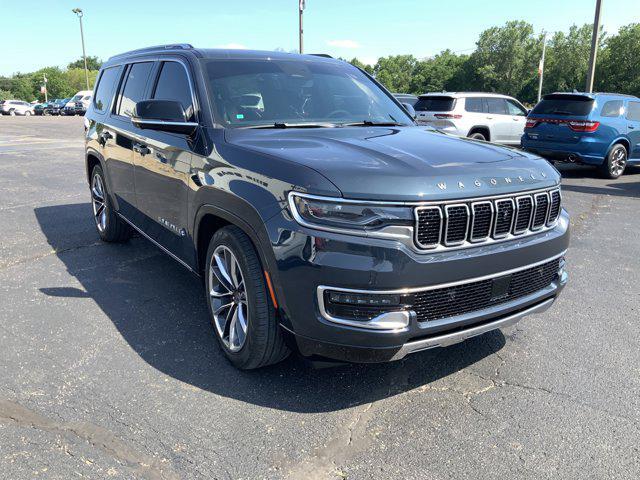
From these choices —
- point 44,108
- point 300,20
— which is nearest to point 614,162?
point 300,20

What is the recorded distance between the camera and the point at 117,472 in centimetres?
239

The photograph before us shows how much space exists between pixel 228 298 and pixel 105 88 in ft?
11.3

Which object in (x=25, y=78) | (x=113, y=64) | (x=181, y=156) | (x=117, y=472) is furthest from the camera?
(x=25, y=78)

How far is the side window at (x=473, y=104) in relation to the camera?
44.5ft

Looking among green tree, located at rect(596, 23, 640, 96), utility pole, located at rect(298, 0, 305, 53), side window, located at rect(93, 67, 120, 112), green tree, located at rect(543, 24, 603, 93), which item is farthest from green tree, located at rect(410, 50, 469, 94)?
side window, located at rect(93, 67, 120, 112)

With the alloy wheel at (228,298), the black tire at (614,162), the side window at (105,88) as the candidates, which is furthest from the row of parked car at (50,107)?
the alloy wheel at (228,298)

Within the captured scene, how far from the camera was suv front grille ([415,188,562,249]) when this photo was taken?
8.35 ft

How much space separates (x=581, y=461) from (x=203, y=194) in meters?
2.44

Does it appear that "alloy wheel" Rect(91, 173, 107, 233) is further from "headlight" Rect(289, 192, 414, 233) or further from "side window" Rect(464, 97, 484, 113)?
"side window" Rect(464, 97, 484, 113)

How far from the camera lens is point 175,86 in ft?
12.8

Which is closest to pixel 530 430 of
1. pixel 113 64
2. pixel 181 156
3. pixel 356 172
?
pixel 356 172

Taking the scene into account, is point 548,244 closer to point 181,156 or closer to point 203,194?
point 203,194

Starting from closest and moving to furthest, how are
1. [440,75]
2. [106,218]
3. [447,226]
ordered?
[447,226] → [106,218] → [440,75]

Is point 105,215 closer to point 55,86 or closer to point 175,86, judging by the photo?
point 175,86
